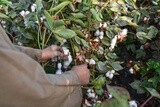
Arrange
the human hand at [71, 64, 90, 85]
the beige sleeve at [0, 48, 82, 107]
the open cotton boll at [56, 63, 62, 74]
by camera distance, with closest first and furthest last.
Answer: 1. the beige sleeve at [0, 48, 82, 107]
2. the human hand at [71, 64, 90, 85]
3. the open cotton boll at [56, 63, 62, 74]

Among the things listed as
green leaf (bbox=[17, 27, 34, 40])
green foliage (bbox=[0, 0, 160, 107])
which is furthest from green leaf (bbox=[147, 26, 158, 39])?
green leaf (bbox=[17, 27, 34, 40])

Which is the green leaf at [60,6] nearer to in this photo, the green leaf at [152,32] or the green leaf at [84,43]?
the green leaf at [84,43]

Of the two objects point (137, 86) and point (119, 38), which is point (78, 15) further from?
point (137, 86)

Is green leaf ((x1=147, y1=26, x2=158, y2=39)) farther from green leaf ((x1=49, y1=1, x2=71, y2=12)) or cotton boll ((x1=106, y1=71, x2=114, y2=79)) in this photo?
green leaf ((x1=49, y1=1, x2=71, y2=12))

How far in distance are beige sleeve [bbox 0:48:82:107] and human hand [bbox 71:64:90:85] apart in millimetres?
75

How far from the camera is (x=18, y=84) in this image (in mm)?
1284

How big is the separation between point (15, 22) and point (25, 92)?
0.59m

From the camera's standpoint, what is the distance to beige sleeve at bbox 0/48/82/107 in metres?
1.26

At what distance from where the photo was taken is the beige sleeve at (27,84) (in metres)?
1.26

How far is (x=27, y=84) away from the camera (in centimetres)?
131

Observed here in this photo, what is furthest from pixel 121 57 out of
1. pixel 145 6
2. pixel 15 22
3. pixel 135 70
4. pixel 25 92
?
pixel 25 92

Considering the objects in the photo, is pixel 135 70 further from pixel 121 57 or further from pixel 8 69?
pixel 8 69

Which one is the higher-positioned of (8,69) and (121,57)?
(8,69)

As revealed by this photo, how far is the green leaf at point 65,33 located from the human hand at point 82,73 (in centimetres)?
11
